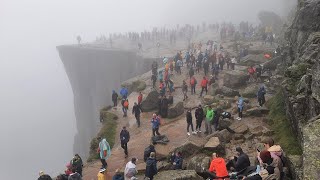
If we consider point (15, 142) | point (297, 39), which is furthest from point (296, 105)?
point (15, 142)

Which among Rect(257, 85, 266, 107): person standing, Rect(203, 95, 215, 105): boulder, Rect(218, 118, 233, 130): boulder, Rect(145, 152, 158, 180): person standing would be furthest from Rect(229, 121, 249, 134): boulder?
Rect(145, 152, 158, 180): person standing

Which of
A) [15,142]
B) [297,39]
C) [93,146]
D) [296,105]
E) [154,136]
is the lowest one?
[15,142]

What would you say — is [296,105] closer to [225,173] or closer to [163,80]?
[225,173]

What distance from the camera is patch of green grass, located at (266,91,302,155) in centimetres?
1784

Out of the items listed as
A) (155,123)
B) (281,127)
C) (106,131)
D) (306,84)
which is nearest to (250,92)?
(281,127)

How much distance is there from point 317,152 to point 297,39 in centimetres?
1687

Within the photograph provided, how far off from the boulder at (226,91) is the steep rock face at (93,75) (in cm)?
3244

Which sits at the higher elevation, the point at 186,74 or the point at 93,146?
the point at 186,74

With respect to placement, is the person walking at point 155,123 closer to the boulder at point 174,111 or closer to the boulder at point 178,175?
the boulder at point 174,111

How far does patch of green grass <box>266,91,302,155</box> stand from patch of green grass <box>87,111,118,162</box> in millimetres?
12265

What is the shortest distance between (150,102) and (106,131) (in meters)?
4.94

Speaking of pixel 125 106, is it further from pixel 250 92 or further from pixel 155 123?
pixel 250 92

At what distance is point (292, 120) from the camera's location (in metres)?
19.6

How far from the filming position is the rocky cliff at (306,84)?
10.8 meters
